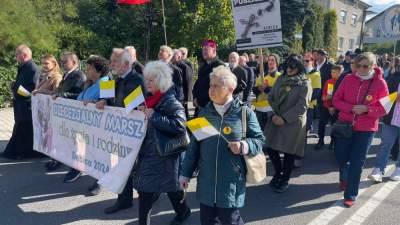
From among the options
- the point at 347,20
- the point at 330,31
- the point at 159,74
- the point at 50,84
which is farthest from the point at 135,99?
the point at 347,20

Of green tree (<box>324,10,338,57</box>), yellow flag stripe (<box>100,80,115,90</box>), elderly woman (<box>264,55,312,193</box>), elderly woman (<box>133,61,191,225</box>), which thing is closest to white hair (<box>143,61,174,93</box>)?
elderly woman (<box>133,61,191,225</box>)

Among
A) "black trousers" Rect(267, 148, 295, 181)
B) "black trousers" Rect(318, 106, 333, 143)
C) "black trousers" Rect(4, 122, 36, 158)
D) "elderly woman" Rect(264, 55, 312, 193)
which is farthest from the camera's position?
"black trousers" Rect(318, 106, 333, 143)

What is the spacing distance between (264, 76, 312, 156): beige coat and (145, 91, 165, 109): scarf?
217cm

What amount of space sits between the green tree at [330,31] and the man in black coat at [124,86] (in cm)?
4221

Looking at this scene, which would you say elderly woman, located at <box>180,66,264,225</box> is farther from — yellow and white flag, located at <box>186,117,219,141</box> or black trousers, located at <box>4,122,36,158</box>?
black trousers, located at <box>4,122,36,158</box>

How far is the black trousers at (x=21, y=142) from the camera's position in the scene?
23.9 feet

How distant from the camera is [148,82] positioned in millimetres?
3787

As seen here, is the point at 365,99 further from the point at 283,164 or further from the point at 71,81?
the point at 71,81

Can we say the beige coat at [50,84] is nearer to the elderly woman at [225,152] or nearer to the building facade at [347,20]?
the elderly woman at [225,152]

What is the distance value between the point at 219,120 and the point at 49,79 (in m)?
4.36

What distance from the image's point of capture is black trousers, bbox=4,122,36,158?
287 inches

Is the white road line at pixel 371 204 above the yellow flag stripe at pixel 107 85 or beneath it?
beneath

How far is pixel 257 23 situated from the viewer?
6.11 meters

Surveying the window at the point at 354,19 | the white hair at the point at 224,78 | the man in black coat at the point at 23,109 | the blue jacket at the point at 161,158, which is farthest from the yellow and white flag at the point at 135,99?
the window at the point at 354,19
